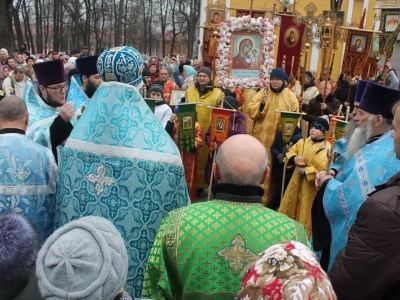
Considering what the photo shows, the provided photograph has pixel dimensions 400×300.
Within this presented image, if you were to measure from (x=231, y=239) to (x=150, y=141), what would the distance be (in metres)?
0.70

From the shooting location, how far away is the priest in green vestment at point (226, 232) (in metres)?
1.89

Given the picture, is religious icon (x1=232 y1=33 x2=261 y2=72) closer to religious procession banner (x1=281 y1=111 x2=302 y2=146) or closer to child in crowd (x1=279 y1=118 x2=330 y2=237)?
religious procession banner (x1=281 y1=111 x2=302 y2=146)

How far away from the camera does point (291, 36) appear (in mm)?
10258

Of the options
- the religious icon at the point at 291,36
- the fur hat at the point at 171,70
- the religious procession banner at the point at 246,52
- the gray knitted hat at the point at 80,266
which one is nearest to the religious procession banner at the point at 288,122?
the religious procession banner at the point at 246,52

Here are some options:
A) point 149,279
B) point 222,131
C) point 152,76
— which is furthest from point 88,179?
point 152,76

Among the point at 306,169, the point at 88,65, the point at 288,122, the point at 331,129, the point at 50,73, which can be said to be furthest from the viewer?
the point at 288,122

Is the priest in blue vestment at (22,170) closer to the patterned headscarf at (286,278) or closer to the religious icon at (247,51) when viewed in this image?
the patterned headscarf at (286,278)

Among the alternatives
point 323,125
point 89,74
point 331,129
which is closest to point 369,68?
point 323,125

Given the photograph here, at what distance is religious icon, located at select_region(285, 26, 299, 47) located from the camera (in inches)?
400

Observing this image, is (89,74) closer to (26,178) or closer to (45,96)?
(45,96)

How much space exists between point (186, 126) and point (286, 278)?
4.49 metres

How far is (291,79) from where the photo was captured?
1002 cm

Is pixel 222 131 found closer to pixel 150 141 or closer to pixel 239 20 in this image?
pixel 239 20

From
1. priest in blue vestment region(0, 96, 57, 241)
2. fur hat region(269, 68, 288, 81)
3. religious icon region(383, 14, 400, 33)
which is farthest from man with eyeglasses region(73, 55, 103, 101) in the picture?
religious icon region(383, 14, 400, 33)
